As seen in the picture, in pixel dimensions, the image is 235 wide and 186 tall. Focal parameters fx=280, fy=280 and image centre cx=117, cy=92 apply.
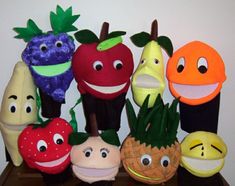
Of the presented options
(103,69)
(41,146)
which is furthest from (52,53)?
(41,146)

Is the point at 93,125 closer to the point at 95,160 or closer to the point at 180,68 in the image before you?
the point at 95,160

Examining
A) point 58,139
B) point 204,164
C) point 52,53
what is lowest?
point 204,164

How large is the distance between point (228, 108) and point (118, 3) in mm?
512

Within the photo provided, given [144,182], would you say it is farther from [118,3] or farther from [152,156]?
[118,3]

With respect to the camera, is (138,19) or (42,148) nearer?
(42,148)

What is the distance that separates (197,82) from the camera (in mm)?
763

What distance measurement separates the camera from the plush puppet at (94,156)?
70 cm

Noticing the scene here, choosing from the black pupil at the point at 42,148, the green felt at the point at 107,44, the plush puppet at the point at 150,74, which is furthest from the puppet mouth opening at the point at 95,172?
the green felt at the point at 107,44

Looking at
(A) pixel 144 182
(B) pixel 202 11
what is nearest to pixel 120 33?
(B) pixel 202 11

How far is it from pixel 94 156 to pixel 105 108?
0.16 meters

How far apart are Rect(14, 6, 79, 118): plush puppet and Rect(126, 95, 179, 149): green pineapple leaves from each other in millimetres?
219

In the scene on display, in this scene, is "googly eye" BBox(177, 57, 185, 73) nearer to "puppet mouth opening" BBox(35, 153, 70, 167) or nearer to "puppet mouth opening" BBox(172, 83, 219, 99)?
"puppet mouth opening" BBox(172, 83, 219, 99)

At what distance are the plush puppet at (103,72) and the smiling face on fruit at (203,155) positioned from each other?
0.23m

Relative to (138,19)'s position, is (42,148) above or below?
below
